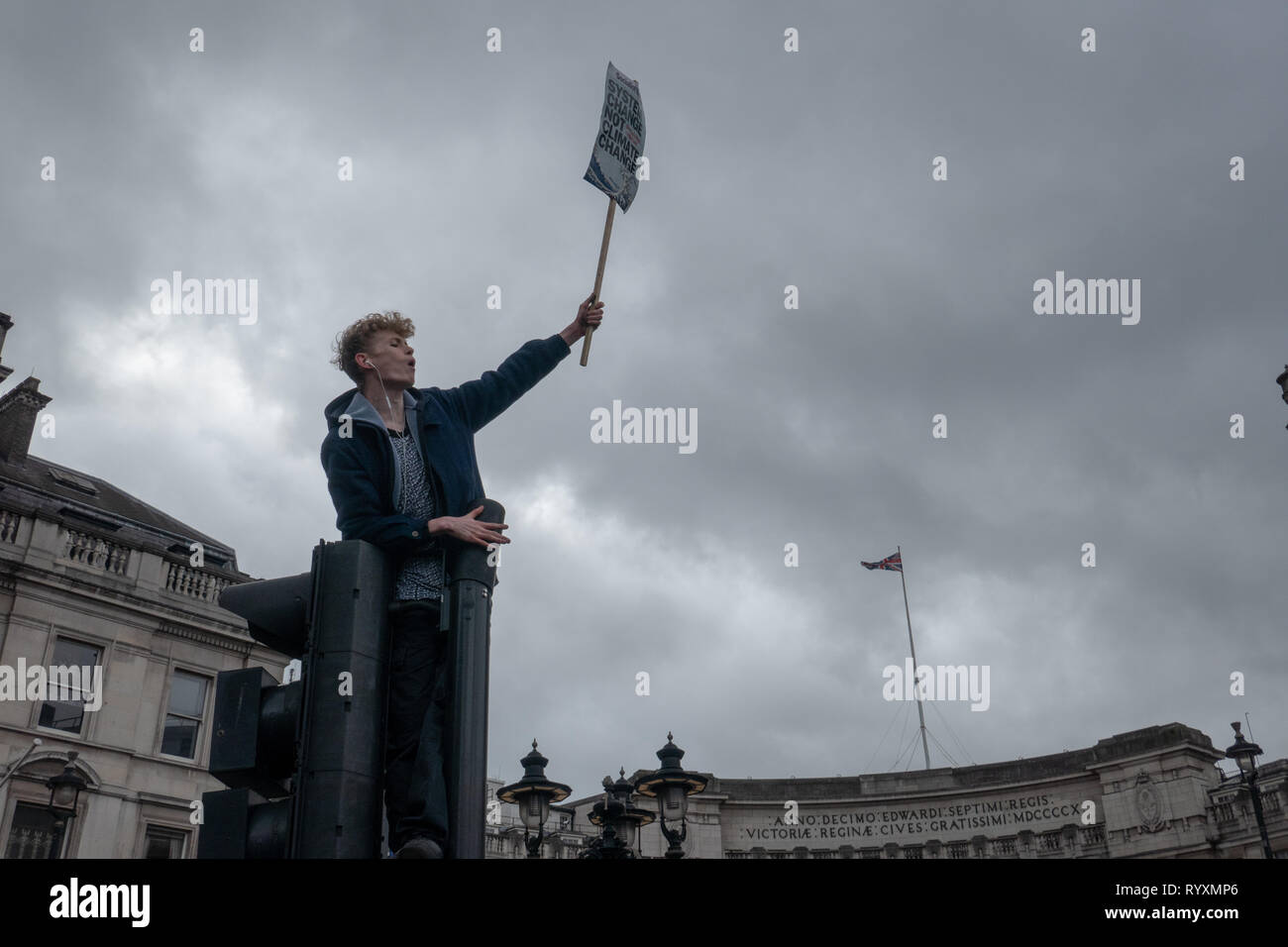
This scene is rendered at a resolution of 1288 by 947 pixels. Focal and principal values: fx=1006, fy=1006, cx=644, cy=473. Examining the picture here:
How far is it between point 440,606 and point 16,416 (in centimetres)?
3021

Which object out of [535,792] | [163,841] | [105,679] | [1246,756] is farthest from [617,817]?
[105,679]

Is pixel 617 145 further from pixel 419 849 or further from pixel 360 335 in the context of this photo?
pixel 419 849

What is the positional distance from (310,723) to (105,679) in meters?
22.6

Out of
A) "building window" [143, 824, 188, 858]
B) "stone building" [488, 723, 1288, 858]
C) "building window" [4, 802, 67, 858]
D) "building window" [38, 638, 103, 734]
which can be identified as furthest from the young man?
"stone building" [488, 723, 1288, 858]

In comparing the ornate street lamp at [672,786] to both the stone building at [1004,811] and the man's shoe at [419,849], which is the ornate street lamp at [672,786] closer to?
the man's shoe at [419,849]

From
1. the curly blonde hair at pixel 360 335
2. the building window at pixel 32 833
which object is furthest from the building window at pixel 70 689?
the curly blonde hair at pixel 360 335

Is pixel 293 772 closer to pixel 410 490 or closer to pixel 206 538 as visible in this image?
pixel 410 490

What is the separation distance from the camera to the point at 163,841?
23.1 metres

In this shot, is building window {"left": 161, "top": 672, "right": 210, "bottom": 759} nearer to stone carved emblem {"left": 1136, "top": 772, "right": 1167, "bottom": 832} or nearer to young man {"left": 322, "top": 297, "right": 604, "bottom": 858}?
young man {"left": 322, "top": 297, "right": 604, "bottom": 858}

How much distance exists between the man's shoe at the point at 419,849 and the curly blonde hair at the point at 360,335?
7.54 ft

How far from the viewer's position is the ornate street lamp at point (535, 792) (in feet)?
55.3

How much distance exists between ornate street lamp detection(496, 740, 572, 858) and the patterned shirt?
1330 centimetres

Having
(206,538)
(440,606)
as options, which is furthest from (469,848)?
(206,538)
